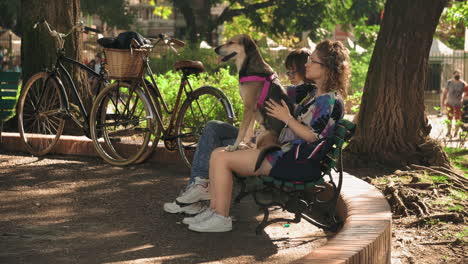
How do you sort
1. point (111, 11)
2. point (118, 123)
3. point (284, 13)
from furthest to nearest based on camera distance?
point (111, 11), point (284, 13), point (118, 123)

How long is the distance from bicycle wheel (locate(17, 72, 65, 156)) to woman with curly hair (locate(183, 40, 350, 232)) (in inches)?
126

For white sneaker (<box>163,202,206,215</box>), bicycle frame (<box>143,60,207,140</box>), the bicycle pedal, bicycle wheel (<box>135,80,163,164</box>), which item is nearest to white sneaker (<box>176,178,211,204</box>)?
white sneaker (<box>163,202,206,215</box>)

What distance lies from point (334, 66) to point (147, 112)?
8.39 feet

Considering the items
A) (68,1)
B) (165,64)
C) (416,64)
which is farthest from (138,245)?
(165,64)

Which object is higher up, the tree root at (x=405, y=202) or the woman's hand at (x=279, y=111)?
the woman's hand at (x=279, y=111)

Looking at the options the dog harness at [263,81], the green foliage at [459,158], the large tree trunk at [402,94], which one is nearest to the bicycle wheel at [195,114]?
the dog harness at [263,81]

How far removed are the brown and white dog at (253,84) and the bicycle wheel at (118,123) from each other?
1821mm

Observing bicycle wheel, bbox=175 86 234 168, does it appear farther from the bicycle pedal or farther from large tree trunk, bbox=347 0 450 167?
large tree trunk, bbox=347 0 450 167

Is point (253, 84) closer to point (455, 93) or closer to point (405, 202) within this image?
point (405, 202)

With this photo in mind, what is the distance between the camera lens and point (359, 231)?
407 centimetres

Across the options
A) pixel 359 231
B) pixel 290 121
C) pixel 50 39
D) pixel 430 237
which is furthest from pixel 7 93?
pixel 359 231

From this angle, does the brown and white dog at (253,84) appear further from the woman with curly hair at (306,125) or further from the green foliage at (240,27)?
the green foliage at (240,27)

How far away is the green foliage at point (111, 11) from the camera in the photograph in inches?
1399

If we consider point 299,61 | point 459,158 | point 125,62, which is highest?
point 299,61
